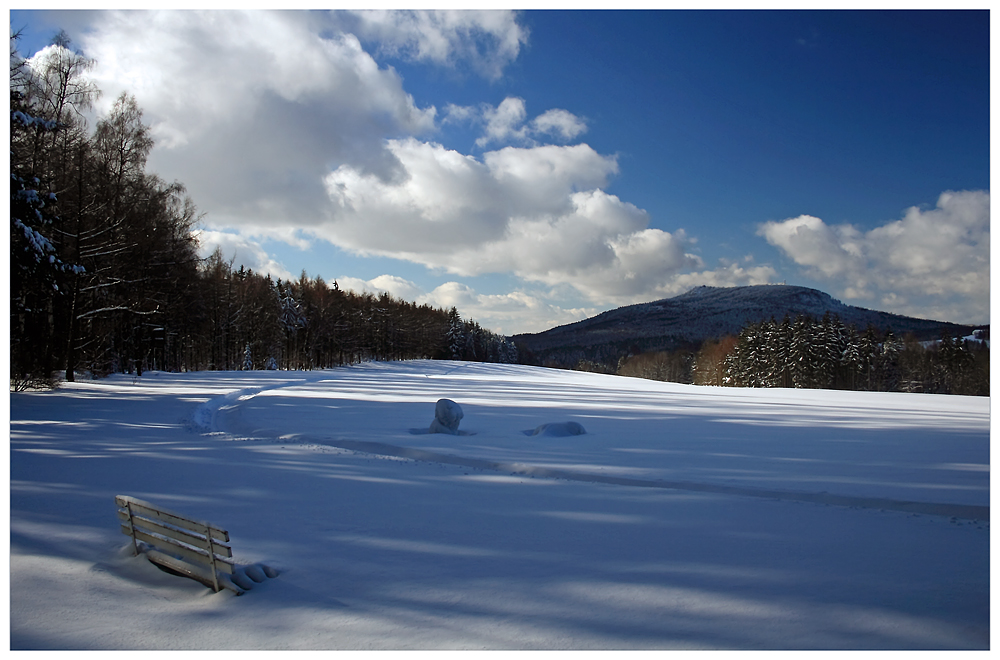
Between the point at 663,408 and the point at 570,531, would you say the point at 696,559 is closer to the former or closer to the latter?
the point at 570,531

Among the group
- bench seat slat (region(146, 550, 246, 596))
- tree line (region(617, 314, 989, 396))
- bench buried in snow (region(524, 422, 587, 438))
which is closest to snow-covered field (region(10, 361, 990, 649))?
bench seat slat (region(146, 550, 246, 596))

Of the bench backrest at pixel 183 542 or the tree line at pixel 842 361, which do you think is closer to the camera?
the bench backrest at pixel 183 542

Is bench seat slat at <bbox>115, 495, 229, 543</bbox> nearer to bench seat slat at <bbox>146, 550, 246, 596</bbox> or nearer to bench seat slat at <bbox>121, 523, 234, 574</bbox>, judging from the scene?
bench seat slat at <bbox>121, 523, 234, 574</bbox>

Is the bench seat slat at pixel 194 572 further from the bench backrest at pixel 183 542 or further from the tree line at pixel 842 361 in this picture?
the tree line at pixel 842 361

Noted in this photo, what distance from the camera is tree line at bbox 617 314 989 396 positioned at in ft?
154

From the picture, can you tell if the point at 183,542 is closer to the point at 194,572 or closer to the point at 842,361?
the point at 194,572

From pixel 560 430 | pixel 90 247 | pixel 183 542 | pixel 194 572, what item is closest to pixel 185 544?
pixel 183 542

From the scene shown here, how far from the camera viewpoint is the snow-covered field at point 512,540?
305cm

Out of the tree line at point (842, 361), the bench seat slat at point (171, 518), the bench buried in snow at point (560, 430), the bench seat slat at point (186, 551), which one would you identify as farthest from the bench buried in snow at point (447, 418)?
the tree line at point (842, 361)

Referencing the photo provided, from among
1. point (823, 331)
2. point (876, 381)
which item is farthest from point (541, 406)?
point (876, 381)

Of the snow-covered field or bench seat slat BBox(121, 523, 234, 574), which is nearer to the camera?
the snow-covered field

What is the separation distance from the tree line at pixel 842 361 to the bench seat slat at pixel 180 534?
51779mm

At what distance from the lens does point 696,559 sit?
4.02 m

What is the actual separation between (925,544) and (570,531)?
2859 mm
